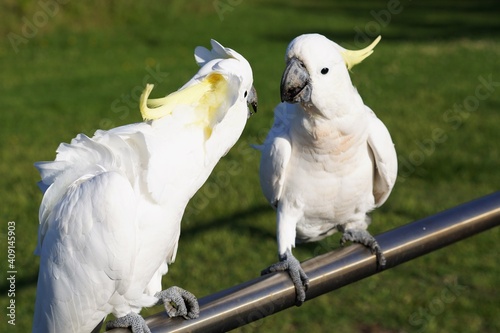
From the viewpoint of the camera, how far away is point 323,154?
77.7 inches

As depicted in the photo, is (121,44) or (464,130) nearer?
(464,130)

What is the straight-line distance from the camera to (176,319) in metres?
1.40

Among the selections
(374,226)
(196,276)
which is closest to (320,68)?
(196,276)

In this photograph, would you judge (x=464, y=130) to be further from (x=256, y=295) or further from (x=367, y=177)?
(x=256, y=295)

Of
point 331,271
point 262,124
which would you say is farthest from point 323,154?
point 262,124

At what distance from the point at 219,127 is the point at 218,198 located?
312 cm

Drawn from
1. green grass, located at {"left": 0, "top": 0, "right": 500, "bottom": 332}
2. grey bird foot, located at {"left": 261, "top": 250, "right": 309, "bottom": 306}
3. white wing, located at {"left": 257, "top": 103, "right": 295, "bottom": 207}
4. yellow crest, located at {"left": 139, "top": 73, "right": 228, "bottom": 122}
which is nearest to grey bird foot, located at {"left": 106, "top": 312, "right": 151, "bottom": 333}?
grey bird foot, located at {"left": 261, "top": 250, "right": 309, "bottom": 306}

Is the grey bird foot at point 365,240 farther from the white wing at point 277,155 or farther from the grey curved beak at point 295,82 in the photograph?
the grey curved beak at point 295,82

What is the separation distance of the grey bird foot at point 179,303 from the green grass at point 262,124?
6.21 ft

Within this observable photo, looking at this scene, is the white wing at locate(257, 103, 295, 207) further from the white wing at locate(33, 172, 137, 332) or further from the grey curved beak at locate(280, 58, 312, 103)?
the white wing at locate(33, 172, 137, 332)

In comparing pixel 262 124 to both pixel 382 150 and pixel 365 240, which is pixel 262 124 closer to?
pixel 382 150

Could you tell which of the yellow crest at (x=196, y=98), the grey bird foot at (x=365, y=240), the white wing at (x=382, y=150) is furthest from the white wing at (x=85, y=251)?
the white wing at (x=382, y=150)

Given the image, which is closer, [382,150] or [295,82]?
[295,82]

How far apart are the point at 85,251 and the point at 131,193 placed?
0.17m
